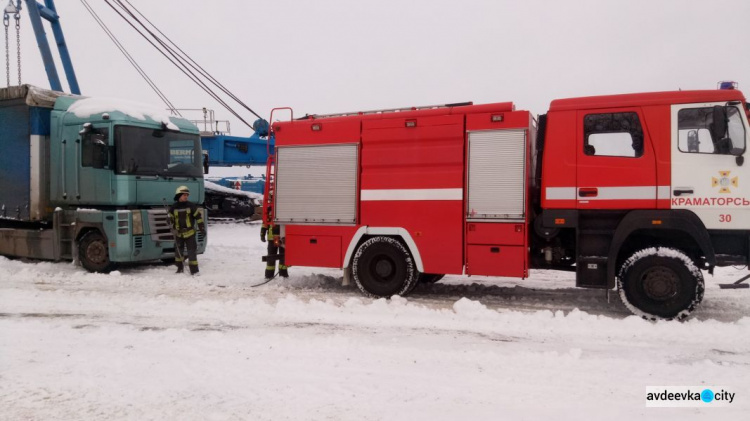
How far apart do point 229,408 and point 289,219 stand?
4.74 m

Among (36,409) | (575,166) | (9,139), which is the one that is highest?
(9,139)

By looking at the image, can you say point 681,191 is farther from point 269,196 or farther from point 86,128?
point 86,128

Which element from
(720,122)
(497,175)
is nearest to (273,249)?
(497,175)

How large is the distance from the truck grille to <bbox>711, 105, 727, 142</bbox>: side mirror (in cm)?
932

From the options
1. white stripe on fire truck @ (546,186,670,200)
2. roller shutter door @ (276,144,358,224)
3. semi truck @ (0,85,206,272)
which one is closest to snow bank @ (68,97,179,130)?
semi truck @ (0,85,206,272)

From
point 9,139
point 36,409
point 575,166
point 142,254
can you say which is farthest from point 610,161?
point 9,139

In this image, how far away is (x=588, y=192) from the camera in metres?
6.61

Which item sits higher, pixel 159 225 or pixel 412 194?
pixel 412 194

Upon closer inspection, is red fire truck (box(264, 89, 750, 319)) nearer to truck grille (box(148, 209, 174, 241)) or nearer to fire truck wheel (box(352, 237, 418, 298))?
fire truck wheel (box(352, 237, 418, 298))

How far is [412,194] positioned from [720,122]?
388 centimetres

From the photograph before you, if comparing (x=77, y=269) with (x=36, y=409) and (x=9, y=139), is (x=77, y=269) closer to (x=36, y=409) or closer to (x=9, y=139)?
(x=9, y=139)

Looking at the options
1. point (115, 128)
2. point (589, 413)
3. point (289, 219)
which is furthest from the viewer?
point (115, 128)

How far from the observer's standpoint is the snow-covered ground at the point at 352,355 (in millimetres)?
3752

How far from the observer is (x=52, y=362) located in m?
4.73
